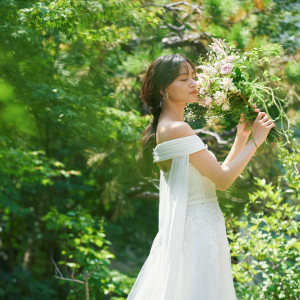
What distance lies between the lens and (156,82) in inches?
82.6

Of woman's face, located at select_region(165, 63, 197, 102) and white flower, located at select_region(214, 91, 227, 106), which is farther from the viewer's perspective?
woman's face, located at select_region(165, 63, 197, 102)

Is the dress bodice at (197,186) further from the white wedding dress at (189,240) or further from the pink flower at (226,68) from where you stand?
the pink flower at (226,68)

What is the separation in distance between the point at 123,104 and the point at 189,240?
2186mm

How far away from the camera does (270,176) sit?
13.3 feet

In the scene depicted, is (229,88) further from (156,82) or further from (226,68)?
(156,82)

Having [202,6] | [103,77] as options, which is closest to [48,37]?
[103,77]

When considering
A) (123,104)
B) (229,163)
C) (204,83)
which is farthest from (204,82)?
(123,104)

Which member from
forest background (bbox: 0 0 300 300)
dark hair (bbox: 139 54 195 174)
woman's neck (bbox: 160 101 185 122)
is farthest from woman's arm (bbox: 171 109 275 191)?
forest background (bbox: 0 0 300 300)

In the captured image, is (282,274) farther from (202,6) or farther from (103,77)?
(202,6)

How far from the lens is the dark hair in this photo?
6.73 ft

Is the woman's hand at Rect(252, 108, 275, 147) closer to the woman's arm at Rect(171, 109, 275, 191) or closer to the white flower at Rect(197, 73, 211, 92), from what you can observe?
the woman's arm at Rect(171, 109, 275, 191)

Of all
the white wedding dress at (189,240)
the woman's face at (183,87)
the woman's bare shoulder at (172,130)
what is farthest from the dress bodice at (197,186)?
the woman's face at (183,87)

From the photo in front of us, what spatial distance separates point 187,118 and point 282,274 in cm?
143

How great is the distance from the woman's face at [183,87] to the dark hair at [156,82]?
2cm
